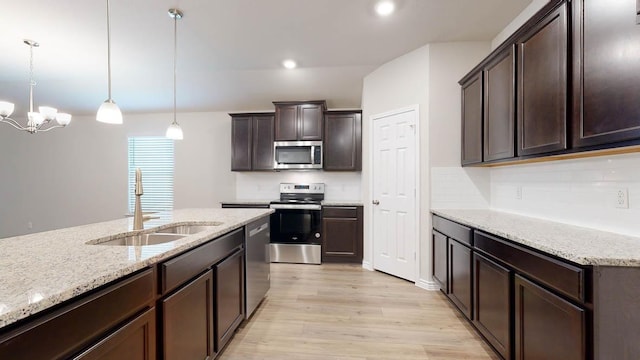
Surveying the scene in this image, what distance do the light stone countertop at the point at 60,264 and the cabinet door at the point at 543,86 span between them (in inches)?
87.0

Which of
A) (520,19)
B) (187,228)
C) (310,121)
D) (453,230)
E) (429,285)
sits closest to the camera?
(187,228)

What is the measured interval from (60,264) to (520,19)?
373 centimetres

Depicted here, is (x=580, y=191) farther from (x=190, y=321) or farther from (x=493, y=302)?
(x=190, y=321)

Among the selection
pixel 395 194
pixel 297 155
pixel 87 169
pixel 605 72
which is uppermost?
pixel 605 72

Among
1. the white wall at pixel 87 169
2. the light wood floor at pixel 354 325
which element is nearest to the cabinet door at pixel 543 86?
the light wood floor at pixel 354 325

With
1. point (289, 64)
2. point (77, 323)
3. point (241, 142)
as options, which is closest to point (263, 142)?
point (241, 142)

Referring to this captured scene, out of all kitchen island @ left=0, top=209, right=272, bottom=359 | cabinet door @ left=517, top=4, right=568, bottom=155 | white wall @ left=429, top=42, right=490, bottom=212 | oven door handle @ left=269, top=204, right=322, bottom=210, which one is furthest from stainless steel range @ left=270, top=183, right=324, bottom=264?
cabinet door @ left=517, top=4, right=568, bottom=155

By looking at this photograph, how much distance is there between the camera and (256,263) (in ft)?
8.26

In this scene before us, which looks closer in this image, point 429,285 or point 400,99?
point 429,285

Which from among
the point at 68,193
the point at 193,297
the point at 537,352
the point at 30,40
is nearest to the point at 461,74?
the point at 537,352

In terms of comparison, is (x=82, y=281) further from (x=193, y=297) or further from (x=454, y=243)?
(x=454, y=243)

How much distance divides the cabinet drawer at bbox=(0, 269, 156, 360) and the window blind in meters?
4.67

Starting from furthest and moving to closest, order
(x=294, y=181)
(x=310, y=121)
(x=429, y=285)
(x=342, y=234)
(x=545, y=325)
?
1. (x=294, y=181)
2. (x=310, y=121)
3. (x=342, y=234)
4. (x=429, y=285)
5. (x=545, y=325)

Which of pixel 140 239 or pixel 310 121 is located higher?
pixel 310 121
